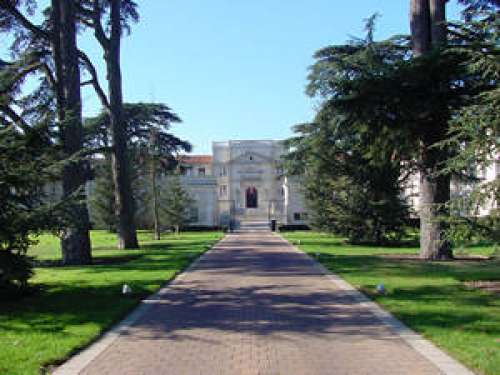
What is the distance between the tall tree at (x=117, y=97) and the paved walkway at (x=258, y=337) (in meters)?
15.0

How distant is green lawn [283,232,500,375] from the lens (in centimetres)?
695

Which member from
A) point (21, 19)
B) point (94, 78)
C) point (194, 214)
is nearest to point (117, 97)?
point (94, 78)

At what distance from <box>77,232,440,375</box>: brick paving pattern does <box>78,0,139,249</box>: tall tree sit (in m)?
15.1

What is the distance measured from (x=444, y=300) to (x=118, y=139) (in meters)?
19.4

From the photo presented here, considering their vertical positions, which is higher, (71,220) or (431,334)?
(71,220)

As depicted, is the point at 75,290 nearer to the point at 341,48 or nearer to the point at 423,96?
the point at 423,96

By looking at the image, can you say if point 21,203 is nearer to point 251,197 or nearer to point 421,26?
point 421,26

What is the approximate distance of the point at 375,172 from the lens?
96.9ft

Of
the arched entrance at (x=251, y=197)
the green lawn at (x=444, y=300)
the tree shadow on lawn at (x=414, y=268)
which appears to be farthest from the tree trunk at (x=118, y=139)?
the arched entrance at (x=251, y=197)

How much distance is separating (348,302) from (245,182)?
71.1m

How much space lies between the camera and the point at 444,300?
10500mm

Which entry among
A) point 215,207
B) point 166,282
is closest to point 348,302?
point 166,282

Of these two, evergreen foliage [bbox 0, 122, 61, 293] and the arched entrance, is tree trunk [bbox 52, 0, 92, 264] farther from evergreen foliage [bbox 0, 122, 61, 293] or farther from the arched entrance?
the arched entrance

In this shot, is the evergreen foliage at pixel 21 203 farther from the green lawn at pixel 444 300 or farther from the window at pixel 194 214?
the window at pixel 194 214
